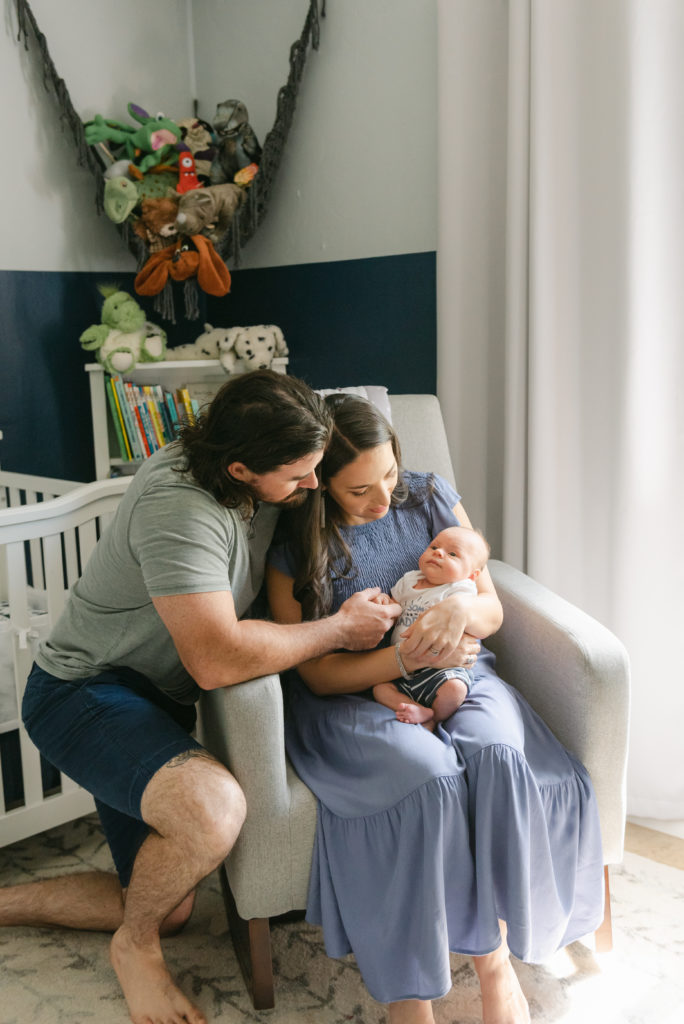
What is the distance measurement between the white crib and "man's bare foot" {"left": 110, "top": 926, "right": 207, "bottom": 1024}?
506mm

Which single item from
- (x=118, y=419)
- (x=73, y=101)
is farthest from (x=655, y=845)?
(x=73, y=101)

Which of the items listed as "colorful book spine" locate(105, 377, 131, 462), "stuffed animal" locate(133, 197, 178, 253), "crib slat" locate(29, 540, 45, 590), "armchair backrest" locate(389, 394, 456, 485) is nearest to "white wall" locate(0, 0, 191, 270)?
"stuffed animal" locate(133, 197, 178, 253)

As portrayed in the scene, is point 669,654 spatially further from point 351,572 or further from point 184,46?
point 184,46

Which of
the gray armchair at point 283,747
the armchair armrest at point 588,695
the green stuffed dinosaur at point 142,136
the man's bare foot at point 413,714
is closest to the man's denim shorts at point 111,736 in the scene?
the gray armchair at point 283,747

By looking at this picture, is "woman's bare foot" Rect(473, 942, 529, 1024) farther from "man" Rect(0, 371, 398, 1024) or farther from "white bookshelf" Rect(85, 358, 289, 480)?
"white bookshelf" Rect(85, 358, 289, 480)

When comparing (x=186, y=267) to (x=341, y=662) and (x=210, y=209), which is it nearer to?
(x=210, y=209)

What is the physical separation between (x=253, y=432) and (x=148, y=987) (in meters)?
0.92

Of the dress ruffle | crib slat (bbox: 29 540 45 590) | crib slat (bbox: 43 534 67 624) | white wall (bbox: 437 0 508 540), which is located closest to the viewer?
the dress ruffle

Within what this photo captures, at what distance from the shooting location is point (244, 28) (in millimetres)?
2916

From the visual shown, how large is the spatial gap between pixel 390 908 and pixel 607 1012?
48cm

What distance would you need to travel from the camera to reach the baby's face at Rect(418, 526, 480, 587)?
1628mm

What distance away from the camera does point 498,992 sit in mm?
1417

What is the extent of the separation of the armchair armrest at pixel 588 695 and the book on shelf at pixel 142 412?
1.39 meters

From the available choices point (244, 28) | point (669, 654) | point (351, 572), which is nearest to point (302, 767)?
point (351, 572)
